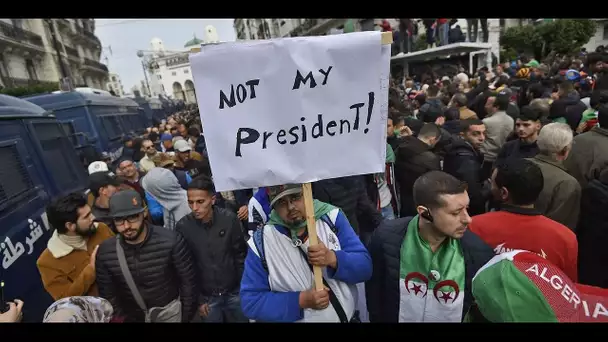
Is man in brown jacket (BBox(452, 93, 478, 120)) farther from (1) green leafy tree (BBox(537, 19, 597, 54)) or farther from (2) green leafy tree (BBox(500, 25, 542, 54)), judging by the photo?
(1) green leafy tree (BBox(537, 19, 597, 54))

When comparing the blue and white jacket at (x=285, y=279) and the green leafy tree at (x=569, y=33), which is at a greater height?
the green leafy tree at (x=569, y=33)

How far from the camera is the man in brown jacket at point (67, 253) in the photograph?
2377 millimetres

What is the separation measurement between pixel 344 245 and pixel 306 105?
85 cm

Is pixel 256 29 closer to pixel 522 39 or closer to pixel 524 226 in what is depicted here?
pixel 522 39

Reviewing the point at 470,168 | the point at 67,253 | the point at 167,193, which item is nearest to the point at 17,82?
the point at 167,193

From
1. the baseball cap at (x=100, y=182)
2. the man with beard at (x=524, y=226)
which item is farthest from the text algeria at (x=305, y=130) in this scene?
the baseball cap at (x=100, y=182)

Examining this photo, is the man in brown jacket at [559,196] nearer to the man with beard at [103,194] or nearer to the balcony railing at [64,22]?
the man with beard at [103,194]

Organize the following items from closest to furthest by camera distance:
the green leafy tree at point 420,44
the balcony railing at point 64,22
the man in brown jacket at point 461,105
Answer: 1. the man in brown jacket at point 461,105
2. the green leafy tree at point 420,44
3. the balcony railing at point 64,22

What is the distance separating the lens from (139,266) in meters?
2.29

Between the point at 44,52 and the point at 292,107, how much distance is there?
3524 cm

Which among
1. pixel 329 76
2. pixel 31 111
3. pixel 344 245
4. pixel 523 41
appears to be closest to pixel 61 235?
pixel 344 245

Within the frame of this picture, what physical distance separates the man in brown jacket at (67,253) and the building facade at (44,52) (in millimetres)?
19593

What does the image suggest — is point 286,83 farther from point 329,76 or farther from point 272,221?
point 272,221
